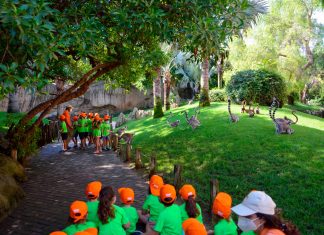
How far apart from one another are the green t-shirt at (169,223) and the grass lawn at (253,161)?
3.55 m

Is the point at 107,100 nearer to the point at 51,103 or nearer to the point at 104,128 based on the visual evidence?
the point at 104,128

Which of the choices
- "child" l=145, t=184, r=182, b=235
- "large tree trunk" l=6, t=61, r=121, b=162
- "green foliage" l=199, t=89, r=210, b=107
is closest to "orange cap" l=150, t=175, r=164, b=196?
"child" l=145, t=184, r=182, b=235

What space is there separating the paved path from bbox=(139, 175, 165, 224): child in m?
2.01

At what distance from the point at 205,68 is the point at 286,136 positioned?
11.3 m

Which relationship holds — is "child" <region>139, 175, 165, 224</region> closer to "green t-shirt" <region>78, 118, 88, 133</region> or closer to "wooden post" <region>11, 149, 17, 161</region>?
"wooden post" <region>11, 149, 17, 161</region>

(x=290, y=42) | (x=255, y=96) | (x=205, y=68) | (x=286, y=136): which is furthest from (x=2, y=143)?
(x=290, y=42)

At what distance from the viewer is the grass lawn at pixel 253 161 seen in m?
8.44

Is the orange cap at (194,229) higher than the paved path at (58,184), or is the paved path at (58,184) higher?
the orange cap at (194,229)

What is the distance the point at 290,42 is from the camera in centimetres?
2975

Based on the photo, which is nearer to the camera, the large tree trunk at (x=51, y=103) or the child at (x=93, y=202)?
the child at (x=93, y=202)

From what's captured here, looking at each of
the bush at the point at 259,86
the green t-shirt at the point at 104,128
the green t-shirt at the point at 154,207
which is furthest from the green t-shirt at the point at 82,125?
the bush at the point at 259,86

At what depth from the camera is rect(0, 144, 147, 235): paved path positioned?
7.12 m

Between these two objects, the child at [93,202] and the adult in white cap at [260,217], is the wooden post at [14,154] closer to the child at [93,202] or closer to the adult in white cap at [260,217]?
the child at [93,202]

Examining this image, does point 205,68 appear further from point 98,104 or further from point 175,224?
point 175,224
